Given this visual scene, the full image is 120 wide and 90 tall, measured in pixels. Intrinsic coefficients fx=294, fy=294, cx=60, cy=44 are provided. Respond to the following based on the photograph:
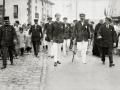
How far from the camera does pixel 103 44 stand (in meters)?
11.7

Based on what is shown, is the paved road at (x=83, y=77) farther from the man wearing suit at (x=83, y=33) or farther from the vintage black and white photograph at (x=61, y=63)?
the man wearing suit at (x=83, y=33)

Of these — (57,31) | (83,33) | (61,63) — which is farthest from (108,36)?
(61,63)

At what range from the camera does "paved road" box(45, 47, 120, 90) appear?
771 cm

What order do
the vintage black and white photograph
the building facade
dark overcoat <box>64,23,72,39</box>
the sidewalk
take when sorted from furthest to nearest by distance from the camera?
the building facade < dark overcoat <box>64,23,72,39</box> < the vintage black and white photograph < the sidewalk

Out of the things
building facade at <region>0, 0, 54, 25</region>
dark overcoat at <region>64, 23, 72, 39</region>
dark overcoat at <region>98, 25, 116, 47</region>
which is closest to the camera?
dark overcoat at <region>98, 25, 116, 47</region>

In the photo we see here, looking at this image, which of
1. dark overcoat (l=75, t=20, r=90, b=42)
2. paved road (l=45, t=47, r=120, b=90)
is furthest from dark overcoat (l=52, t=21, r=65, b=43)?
paved road (l=45, t=47, r=120, b=90)

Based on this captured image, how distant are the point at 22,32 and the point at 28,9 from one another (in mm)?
23663

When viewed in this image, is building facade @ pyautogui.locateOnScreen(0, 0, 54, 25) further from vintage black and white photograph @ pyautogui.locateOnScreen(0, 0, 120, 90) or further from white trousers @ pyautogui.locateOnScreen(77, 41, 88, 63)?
white trousers @ pyautogui.locateOnScreen(77, 41, 88, 63)

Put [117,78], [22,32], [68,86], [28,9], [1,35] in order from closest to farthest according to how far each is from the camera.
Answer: [68,86] → [117,78] → [1,35] → [22,32] → [28,9]

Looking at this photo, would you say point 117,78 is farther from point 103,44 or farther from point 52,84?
point 103,44

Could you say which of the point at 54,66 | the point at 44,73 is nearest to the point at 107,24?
the point at 54,66

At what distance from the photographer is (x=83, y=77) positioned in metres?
8.98

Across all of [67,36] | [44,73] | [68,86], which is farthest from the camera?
[67,36]

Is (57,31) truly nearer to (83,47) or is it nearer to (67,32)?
(83,47)
